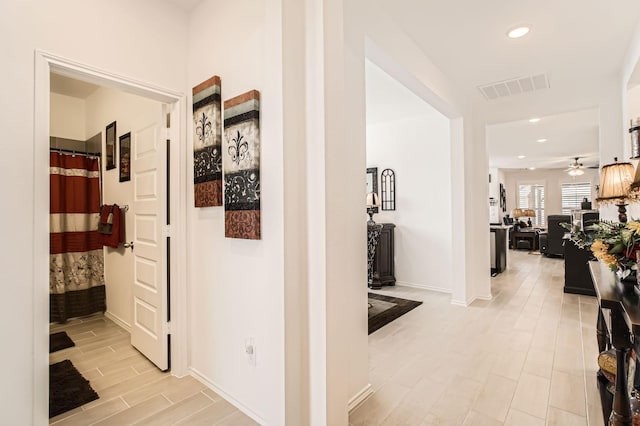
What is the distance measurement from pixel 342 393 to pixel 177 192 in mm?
1766

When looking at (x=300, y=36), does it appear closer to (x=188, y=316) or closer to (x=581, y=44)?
(x=188, y=316)

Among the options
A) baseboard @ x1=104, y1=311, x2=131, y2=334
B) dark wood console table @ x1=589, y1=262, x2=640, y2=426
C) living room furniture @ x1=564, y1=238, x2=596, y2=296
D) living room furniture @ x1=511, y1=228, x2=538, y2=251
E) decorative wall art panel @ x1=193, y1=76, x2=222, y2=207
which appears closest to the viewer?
dark wood console table @ x1=589, y1=262, x2=640, y2=426

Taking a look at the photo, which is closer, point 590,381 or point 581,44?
point 590,381

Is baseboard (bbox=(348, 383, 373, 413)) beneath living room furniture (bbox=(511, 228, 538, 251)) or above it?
beneath

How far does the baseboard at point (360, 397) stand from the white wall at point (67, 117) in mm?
4274

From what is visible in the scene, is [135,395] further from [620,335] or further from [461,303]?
[461,303]

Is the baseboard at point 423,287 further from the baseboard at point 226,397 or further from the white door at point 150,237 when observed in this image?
the white door at point 150,237

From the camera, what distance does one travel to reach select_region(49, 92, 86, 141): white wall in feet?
12.4

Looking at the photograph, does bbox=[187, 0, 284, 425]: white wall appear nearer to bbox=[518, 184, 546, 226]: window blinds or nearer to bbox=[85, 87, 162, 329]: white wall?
bbox=[85, 87, 162, 329]: white wall

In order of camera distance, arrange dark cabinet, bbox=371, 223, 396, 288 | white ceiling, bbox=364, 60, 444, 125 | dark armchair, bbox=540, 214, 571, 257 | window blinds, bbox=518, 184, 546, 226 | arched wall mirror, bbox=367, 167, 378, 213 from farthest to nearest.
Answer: window blinds, bbox=518, 184, 546, 226 < dark armchair, bbox=540, 214, 571, 257 < arched wall mirror, bbox=367, 167, 378, 213 < dark cabinet, bbox=371, 223, 396, 288 < white ceiling, bbox=364, 60, 444, 125

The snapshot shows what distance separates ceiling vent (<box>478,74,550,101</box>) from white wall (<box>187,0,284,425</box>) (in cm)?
315

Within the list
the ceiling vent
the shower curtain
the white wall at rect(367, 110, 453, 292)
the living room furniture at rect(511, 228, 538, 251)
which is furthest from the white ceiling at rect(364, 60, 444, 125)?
the living room furniture at rect(511, 228, 538, 251)

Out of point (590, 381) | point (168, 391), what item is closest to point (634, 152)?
point (590, 381)

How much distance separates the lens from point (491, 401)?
2.06 metres
